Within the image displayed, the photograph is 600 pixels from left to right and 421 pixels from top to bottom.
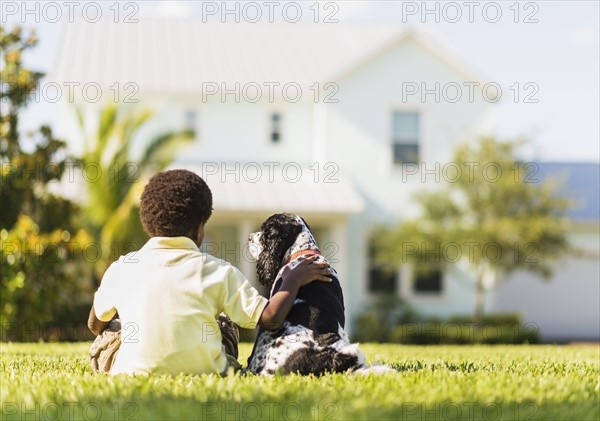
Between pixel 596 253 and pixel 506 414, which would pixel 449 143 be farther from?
pixel 506 414

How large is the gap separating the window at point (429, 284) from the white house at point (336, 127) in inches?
1.2

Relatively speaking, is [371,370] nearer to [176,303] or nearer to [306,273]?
[306,273]

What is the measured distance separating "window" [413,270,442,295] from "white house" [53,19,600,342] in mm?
29

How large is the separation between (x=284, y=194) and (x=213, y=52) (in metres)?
5.92

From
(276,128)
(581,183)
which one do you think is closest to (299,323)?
(276,128)

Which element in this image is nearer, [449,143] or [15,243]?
[15,243]

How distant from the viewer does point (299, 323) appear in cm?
598

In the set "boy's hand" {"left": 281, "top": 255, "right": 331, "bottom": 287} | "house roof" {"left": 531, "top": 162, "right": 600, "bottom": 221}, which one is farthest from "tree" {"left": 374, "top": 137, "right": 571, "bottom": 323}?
"boy's hand" {"left": 281, "top": 255, "right": 331, "bottom": 287}

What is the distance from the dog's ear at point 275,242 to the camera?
20.5ft

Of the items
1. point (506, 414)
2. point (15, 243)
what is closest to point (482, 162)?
point (15, 243)

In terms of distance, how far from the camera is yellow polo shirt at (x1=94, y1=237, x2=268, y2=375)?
→ 18.9 ft

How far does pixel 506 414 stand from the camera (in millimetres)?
5000

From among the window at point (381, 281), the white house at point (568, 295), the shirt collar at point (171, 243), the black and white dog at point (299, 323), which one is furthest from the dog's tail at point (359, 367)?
Answer: the white house at point (568, 295)

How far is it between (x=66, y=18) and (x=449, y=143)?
12.8 metres
